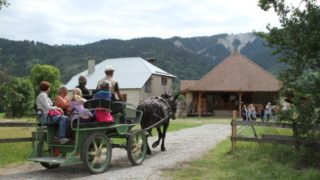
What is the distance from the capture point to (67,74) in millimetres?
98688

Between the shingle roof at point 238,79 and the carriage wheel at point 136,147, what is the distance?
3181 centimetres

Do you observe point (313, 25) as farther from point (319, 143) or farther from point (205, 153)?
point (205, 153)

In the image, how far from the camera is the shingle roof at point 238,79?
43.3 metres

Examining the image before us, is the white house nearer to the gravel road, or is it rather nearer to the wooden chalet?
the wooden chalet

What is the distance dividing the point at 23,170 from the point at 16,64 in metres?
93.4

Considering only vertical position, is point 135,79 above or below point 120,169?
above

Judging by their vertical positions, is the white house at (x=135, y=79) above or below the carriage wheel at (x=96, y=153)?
above

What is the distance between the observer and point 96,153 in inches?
402

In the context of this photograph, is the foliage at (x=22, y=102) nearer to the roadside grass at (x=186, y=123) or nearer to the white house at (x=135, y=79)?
the white house at (x=135, y=79)

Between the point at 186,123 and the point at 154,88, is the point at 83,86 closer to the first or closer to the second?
the point at 186,123

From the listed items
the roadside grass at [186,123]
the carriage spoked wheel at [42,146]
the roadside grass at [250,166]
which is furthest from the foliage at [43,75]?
the carriage spoked wheel at [42,146]

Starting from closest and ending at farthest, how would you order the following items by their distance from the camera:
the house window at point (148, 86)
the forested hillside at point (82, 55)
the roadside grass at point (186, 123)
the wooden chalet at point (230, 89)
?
the roadside grass at point (186, 123) < the wooden chalet at point (230, 89) < the house window at point (148, 86) < the forested hillside at point (82, 55)

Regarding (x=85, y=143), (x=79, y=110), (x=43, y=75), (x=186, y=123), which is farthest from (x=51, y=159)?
(x=43, y=75)

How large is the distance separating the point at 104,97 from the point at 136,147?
1642 millimetres
